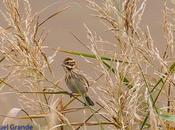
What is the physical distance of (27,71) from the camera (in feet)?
4.81

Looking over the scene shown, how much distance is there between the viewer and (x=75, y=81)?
175 cm

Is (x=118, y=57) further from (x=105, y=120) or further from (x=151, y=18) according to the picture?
(x=151, y=18)

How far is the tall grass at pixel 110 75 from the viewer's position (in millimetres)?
1327

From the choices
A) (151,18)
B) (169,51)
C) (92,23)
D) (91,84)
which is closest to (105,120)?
(91,84)

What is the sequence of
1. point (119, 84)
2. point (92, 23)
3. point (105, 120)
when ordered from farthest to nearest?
point (92, 23), point (105, 120), point (119, 84)

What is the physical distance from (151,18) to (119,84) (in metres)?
4.65

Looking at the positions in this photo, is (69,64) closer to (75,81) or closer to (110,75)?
(75,81)

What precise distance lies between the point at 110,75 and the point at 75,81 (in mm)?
375

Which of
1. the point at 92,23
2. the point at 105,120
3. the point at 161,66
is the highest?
the point at 92,23

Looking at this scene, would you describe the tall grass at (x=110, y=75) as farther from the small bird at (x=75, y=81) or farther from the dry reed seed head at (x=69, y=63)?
the dry reed seed head at (x=69, y=63)

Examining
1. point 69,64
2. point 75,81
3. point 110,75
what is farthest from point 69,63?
point 110,75

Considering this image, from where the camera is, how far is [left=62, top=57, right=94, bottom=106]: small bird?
162cm

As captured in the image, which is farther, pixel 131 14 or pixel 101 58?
pixel 101 58

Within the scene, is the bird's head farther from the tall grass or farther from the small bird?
the tall grass
